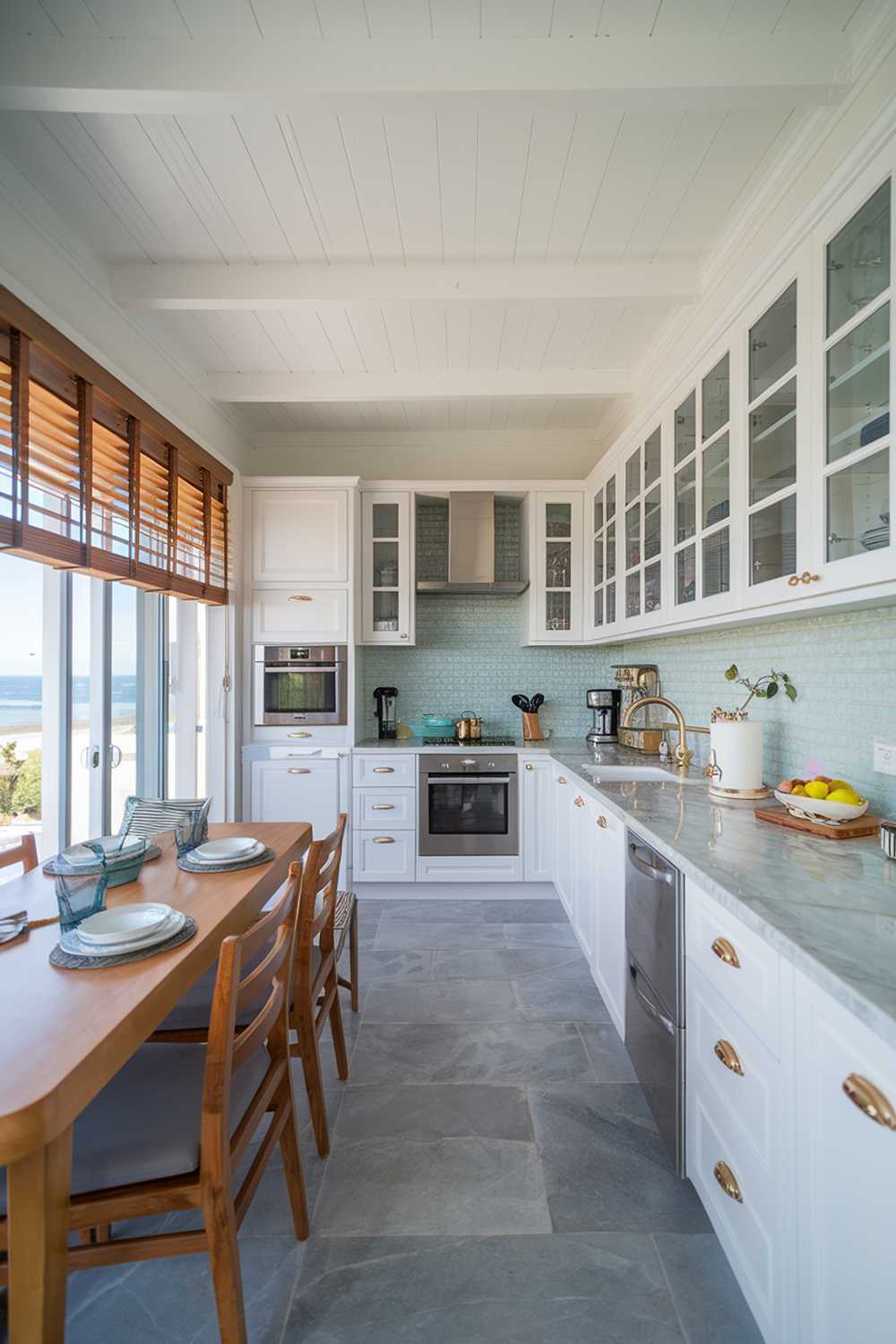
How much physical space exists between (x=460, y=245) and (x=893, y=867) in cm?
227

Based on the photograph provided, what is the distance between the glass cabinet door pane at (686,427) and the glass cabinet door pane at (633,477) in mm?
417

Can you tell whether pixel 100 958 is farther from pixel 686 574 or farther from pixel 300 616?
pixel 300 616

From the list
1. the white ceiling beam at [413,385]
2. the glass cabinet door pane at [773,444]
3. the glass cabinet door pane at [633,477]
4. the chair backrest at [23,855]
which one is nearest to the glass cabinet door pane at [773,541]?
the glass cabinet door pane at [773,444]

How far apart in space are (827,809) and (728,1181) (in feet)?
2.74

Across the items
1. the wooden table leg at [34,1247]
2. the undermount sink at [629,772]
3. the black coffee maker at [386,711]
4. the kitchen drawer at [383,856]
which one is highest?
the black coffee maker at [386,711]

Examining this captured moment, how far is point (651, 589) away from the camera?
2445 mm

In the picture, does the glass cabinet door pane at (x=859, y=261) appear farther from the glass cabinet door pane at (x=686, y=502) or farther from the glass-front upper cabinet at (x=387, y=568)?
the glass-front upper cabinet at (x=387, y=568)

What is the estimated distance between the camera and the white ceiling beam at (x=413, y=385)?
115 inches

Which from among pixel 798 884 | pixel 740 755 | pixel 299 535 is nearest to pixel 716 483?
pixel 740 755

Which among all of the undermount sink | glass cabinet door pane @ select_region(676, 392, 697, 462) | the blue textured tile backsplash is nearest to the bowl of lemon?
the blue textured tile backsplash

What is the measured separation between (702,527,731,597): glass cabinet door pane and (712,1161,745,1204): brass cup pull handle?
4.65 ft

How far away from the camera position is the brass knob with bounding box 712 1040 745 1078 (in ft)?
3.66

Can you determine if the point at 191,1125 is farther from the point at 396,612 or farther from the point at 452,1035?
the point at 396,612

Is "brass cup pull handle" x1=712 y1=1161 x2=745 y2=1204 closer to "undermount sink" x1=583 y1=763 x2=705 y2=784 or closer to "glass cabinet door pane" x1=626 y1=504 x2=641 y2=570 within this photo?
"undermount sink" x1=583 y1=763 x2=705 y2=784
